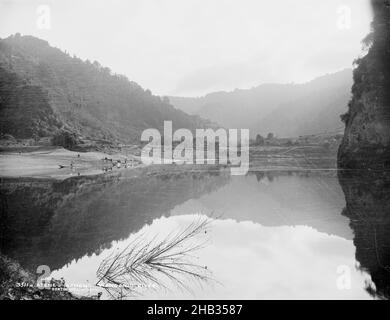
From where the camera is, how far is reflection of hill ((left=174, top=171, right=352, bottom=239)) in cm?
1228

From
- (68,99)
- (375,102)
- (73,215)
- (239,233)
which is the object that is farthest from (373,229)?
(68,99)

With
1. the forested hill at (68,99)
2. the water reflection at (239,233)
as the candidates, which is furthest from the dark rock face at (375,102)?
the forested hill at (68,99)

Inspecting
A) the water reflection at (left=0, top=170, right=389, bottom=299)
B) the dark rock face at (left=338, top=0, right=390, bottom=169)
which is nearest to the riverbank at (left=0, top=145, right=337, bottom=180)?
the dark rock face at (left=338, top=0, right=390, bottom=169)

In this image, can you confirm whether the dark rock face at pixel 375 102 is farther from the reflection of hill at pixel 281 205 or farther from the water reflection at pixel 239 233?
the water reflection at pixel 239 233

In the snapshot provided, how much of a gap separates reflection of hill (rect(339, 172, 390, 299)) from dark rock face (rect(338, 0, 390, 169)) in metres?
11.8

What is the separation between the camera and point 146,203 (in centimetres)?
1697

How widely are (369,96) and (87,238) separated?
28.3m

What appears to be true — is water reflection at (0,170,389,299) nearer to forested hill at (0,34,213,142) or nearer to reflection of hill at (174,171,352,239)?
reflection of hill at (174,171,352,239)

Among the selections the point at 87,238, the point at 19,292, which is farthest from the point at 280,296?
the point at 87,238

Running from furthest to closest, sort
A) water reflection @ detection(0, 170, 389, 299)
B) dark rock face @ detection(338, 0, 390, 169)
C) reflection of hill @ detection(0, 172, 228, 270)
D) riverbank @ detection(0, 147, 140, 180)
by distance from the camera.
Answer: riverbank @ detection(0, 147, 140, 180) → dark rock face @ detection(338, 0, 390, 169) → reflection of hill @ detection(0, 172, 228, 270) → water reflection @ detection(0, 170, 389, 299)

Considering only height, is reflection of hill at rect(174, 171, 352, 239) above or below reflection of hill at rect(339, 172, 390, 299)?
below

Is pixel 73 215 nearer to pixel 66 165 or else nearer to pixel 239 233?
pixel 239 233

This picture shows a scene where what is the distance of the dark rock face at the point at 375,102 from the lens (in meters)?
30.2

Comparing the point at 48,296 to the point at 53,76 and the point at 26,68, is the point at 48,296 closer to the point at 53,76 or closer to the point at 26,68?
the point at 26,68
